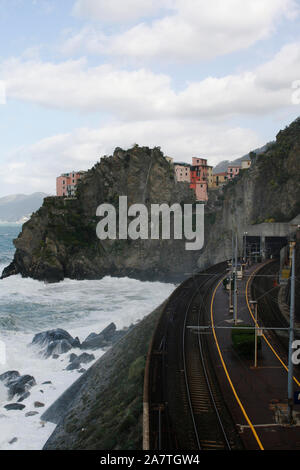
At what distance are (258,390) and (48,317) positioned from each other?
36.9 m

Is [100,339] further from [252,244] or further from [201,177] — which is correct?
[201,177]

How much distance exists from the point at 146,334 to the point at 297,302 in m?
13.9

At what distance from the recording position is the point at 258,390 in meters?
20.2

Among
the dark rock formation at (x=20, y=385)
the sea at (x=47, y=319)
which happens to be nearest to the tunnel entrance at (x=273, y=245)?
the sea at (x=47, y=319)

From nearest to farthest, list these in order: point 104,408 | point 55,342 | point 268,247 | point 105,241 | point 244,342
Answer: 1. point 104,408
2. point 244,342
3. point 55,342
4. point 268,247
5. point 105,241

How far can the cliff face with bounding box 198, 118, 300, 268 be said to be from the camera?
70.8m

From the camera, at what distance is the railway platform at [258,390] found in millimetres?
15781

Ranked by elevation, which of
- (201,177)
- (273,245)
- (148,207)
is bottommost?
(273,245)

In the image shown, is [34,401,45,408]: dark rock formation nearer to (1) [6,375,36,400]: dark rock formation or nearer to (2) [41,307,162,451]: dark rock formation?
(2) [41,307,162,451]: dark rock formation

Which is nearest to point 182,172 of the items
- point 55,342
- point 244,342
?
point 55,342

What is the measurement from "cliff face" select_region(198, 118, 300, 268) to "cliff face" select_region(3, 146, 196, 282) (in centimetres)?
803

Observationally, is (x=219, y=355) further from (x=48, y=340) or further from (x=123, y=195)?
(x=123, y=195)

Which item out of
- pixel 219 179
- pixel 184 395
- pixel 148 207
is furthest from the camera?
pixel 219 179

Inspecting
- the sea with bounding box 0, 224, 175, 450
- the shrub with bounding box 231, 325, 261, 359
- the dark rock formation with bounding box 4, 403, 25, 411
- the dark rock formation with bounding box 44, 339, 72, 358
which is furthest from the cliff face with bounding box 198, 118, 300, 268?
the dark rock formation with bounding box 4, 403, 25, 411
